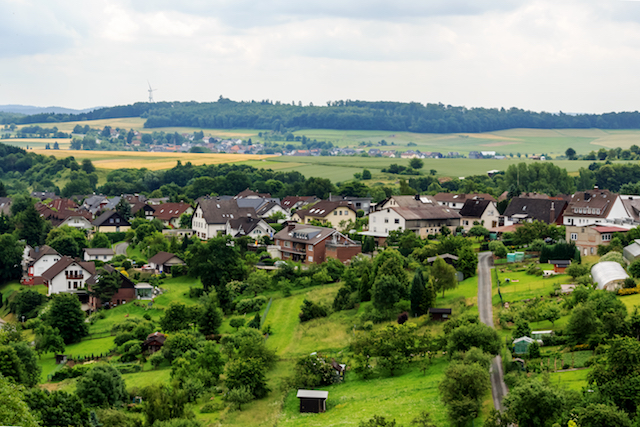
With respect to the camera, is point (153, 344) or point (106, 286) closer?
point (153, 344)

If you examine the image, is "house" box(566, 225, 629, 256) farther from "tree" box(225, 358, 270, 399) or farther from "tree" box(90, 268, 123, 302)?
"tree" box(90, 268, 123, 302)

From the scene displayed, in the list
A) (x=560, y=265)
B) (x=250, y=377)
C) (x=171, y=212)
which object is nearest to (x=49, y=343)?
(x=250, y=377)

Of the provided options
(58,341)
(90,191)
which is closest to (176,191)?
(90,191)

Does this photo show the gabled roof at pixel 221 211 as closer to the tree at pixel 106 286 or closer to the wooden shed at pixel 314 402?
the tree at pixel 106 286

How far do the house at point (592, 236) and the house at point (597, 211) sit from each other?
4.69m

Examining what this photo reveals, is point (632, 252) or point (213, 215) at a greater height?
point (632, 252)

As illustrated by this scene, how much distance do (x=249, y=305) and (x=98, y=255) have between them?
829 inches

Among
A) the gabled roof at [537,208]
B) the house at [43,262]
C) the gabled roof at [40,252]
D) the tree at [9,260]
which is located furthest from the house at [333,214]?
the tree at [9,260]

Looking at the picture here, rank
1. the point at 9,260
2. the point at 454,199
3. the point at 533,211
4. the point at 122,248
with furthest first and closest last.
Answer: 1. the point at 454,199
2. the point at 122,248
3. the point at 533,211
4. the point at 9,260

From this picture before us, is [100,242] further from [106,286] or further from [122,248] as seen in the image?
[106,286]

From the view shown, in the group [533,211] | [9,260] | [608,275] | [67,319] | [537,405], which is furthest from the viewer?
[533,211]

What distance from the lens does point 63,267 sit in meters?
52.1

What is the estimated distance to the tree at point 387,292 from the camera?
3825 cm

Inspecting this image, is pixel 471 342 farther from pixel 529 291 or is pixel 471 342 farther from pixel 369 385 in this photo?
pixel 529 291
